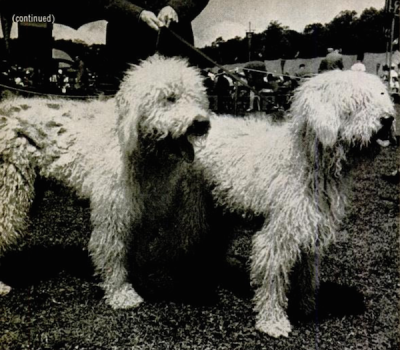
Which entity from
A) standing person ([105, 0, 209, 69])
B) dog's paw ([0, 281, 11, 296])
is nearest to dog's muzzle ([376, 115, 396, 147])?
standing person ([105, 0, 209, 69])

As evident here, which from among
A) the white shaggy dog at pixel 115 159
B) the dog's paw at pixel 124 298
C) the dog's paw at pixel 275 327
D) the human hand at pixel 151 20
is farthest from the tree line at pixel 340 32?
the dog's paw at pixel 124 298

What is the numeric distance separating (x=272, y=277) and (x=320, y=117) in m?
1.20

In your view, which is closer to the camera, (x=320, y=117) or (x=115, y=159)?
(x=320, y=117)

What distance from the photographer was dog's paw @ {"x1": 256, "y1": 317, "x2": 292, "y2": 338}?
3.43 m

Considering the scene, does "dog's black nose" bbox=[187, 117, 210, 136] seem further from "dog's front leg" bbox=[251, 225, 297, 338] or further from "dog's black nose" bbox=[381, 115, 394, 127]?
"dog's black nose" bbox=[381, 115, 394, 127]

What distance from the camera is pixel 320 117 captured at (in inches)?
123

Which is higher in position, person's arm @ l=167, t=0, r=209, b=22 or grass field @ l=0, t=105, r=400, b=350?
person's arm @ l=167, t=0, r=209, b=22

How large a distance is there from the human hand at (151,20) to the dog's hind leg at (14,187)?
1.37 metres

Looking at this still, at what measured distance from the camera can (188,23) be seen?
14.5 ft

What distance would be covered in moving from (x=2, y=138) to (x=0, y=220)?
0.65 metres

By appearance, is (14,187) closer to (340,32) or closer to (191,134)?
(191,134)

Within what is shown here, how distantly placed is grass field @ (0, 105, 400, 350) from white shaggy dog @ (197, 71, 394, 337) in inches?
9.3

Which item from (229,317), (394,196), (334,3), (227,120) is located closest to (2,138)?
(227,120)

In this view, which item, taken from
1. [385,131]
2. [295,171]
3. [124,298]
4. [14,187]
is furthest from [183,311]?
[385,131]
